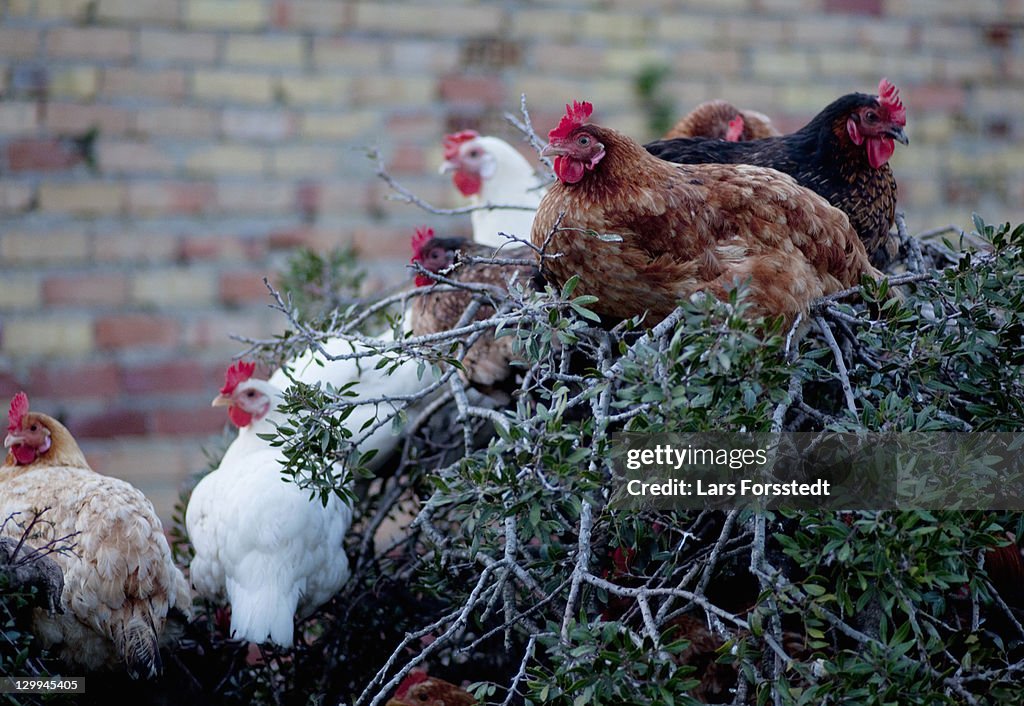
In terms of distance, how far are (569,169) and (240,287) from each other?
61.1 inches

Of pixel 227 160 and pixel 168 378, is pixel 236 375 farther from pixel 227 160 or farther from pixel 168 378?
pixel 227 160

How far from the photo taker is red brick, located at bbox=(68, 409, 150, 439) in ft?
8.24

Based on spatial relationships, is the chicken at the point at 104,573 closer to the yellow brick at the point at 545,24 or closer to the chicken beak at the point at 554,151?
the chicken beak at the point at 554,151

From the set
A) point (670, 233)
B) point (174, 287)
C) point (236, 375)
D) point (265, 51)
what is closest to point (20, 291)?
point (174, 287)

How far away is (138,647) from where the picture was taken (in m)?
1.35

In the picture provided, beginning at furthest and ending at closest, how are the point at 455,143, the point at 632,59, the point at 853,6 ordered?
the point at 853,6 → the point at 632,59 → the point at 455,143

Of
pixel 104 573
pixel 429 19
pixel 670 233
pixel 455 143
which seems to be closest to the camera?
pixel 670 233

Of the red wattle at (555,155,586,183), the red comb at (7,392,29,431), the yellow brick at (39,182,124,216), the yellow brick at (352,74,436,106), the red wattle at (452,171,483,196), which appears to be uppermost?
the yellow brick at (352,74,436,106)

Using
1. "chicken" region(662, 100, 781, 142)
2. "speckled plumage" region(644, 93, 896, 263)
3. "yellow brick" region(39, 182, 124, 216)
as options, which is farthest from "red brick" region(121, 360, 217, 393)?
"speckled plumage" region(644, 93, 896, 263)

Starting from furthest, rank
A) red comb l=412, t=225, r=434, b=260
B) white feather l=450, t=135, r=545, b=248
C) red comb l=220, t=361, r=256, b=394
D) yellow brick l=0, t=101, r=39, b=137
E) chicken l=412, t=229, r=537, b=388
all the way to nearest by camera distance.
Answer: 1. yellow brick l=0, t=101, r=39, b=137
2. white feather l=450, t=135, r=545, b=248
3. red comb l=412, t=225, r=434, b=260
4. red comb l=220, t=361, r=256, b=394
5. chicken l=412, t=229, r=537, b=388

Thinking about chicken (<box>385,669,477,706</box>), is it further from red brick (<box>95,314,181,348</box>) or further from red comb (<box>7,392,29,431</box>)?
red brick (<box>95,314,181,348</box>)

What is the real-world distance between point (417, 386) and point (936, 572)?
38.7 inches

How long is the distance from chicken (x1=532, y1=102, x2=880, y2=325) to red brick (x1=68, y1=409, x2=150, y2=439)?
1.61 meters

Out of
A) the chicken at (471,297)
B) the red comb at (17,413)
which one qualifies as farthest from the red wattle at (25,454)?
the chicken at (471,297)
